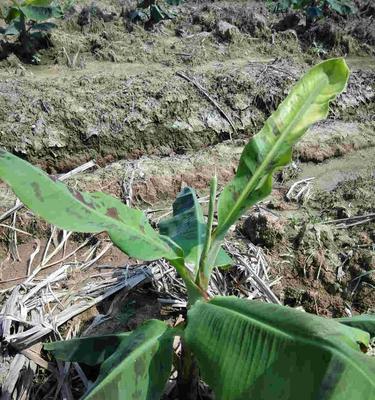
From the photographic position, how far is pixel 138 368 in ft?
4.83

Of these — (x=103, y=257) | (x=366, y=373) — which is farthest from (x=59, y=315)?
(x=366, y=373)

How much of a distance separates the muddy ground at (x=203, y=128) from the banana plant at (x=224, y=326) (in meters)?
0.54

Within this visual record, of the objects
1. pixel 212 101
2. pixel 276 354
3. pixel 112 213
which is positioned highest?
pixel 112 213

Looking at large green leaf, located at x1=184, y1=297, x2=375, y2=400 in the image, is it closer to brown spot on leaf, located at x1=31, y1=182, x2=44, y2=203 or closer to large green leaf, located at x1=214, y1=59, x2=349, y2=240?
large green leaf, located at x1=214, y1=59, x2=349, y2=240

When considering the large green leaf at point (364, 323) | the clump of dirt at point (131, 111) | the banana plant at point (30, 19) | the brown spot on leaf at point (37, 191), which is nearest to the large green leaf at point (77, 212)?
the brown spot on leaf at point (37, 191)

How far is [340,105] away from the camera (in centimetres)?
447

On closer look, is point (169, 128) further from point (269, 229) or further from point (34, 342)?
point (34, 342)

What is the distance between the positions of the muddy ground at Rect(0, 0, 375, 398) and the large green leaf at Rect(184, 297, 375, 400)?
0.83 m

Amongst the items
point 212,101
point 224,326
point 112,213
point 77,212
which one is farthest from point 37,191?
point 212,101

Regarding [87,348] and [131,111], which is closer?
[87,348]

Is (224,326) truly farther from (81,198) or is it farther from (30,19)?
(30,19)

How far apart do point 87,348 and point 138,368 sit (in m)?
0.32

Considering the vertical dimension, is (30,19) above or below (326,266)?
above

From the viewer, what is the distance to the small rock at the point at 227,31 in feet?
17.8
